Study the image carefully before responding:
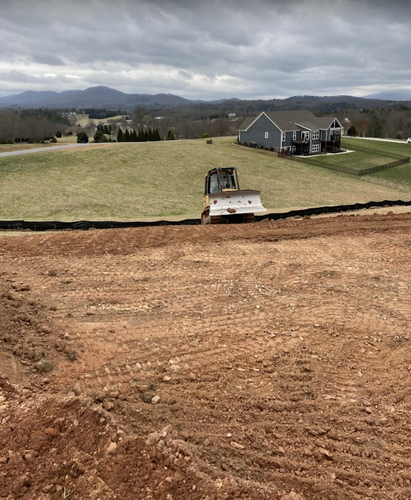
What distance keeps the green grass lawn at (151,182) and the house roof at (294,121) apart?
25.1 feet

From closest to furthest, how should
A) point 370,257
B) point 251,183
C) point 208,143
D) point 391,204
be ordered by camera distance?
point 370,257
point 391,204
point 251,183
point 208,143

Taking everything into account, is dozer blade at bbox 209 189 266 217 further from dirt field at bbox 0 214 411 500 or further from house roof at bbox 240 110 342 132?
house roof at bbox 240 110 342 132

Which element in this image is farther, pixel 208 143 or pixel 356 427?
pixel 208 143

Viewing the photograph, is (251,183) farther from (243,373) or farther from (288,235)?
(243,373)

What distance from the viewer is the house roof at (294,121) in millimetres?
56719

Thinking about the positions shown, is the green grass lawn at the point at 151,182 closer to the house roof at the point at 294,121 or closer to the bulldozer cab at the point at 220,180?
the bulldozer cab at the point at 220,180

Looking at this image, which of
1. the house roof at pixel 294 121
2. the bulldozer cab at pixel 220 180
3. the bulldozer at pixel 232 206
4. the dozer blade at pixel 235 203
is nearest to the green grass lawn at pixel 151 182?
the bulldozer cab at pixel 220 180

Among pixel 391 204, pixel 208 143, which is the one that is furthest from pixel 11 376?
pixel 208 143

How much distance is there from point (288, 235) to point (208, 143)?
150 feet

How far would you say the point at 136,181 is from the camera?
35.1m

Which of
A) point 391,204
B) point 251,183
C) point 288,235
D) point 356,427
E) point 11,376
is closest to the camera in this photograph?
point 356,427

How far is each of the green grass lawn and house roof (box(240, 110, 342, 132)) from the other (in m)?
7.66

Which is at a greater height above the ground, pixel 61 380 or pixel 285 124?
pixel 285 124

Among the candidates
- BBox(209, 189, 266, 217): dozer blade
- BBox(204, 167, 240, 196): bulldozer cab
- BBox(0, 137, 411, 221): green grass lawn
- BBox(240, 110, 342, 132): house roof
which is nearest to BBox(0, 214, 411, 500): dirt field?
BBox(209, 189, 266, 217): dozer blade
